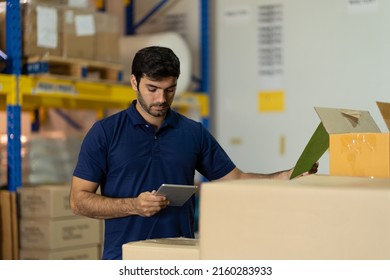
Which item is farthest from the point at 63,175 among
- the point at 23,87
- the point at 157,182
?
the point at 157,182

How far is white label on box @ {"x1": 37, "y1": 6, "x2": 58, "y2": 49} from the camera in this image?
481cm

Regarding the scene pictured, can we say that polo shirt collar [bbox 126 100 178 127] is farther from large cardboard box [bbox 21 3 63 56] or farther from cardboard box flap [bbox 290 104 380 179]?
large cardboard box [bbox 21 3 63 56]

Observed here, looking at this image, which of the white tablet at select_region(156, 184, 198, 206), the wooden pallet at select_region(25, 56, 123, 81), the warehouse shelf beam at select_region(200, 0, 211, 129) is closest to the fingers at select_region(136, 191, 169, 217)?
the white tablet at select_region(156, 184, 198, 206)

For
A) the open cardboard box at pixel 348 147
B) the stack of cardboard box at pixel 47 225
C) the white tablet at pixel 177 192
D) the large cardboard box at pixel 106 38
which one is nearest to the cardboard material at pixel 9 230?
the stack of cardboard box at pixel 47 225

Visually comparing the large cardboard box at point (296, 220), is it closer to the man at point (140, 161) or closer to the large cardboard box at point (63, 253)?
the man at point (140, 161)

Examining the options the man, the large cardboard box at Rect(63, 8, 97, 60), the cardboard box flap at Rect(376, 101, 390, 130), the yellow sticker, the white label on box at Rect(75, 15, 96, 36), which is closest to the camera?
the cardboard box flap at Rect(376, 101, 390, 130)

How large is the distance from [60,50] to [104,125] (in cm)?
220

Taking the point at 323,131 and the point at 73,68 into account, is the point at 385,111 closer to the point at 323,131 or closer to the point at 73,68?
the point at 323,131

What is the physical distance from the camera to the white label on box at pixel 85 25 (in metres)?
5.09

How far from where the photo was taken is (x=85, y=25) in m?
5.14

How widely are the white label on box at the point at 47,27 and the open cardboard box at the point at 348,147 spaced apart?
2945mm

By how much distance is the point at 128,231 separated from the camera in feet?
9.39

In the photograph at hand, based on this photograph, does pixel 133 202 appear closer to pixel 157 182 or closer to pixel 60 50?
pixel 157 182

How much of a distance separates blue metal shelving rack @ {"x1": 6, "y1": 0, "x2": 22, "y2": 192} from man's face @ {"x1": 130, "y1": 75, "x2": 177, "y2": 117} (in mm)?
2019
